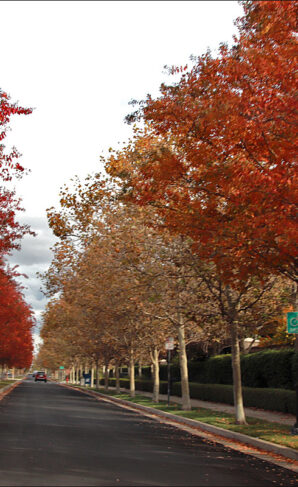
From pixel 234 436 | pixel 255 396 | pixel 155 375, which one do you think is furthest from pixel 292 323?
pixel 155 375

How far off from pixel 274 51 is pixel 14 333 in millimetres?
42767

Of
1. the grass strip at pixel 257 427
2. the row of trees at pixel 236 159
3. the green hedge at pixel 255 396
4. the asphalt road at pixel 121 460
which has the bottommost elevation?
the asphalt road at pixel 121 460

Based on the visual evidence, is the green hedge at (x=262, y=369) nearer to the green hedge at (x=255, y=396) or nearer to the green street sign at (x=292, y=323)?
the green hedge at (x=255, y=396)

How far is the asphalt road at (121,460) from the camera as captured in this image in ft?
29.7

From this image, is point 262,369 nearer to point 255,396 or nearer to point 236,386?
point 255,396

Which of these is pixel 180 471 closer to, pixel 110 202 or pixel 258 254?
pixel 258 254

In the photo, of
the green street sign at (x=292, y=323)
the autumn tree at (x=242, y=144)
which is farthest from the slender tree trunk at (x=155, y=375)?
the autumn tree at (x=242, y=144)

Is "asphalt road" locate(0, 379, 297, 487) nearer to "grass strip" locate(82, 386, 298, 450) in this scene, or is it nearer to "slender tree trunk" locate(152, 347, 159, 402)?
"grass strip" locate(82, 386, 298, 450)

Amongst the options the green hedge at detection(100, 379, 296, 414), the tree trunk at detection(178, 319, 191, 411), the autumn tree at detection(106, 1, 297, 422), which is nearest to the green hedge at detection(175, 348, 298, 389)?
the green hedge at detection(100, 379, 296, 414)

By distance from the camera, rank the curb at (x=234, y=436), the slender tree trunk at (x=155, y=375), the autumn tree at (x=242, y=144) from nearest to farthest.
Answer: the autumn tree at (x=242, y=144), the curb at (x=234, y=436), the slender tree trunk at (x=155, y=375)

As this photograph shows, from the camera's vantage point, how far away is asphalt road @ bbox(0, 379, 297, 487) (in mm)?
9055

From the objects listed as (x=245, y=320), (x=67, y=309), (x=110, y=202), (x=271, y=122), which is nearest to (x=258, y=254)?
(x=271, y=122)

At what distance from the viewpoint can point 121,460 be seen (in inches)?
436

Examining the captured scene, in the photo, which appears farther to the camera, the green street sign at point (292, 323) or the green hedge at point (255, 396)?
the green hedge at point (255, 396)
